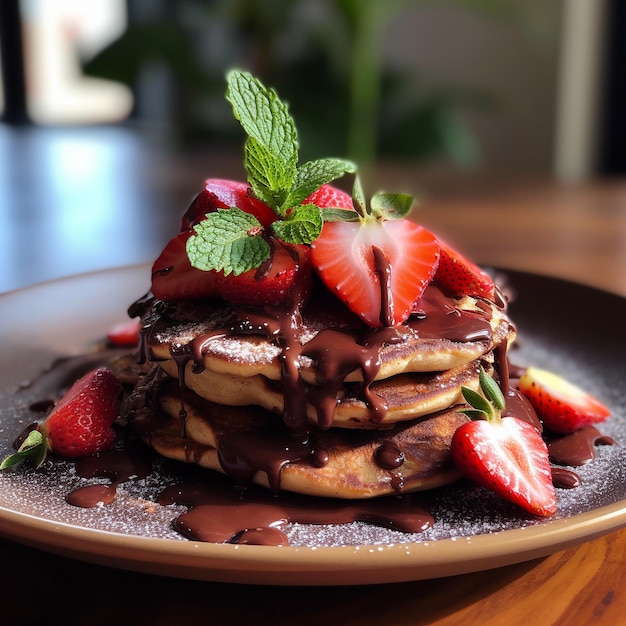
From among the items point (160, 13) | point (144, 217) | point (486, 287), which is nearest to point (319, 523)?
point (486, 287)

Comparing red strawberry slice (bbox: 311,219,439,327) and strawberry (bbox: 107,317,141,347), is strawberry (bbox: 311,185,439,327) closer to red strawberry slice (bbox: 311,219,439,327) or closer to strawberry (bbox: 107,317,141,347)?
red strawberry slice (bbox: 311,219,439,327)

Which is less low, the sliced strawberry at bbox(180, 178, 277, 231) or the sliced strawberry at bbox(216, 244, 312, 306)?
the sliced strawberry at bbox(180, 178, 277, 231)

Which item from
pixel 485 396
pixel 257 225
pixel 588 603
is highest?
pixel 257 225

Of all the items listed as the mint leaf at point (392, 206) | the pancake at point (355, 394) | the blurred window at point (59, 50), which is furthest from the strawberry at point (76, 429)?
the blurred window at point (59, 50)

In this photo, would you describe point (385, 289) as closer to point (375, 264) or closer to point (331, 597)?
point (375, 264)

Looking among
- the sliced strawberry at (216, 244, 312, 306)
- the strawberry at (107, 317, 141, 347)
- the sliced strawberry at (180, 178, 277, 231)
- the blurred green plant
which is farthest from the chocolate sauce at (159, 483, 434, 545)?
the blurred green plant

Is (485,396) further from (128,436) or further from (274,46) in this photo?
(274,46)

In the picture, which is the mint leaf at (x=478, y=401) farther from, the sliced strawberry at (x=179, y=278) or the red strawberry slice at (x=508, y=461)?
the sliced strawberry at (x=179, y=278)
